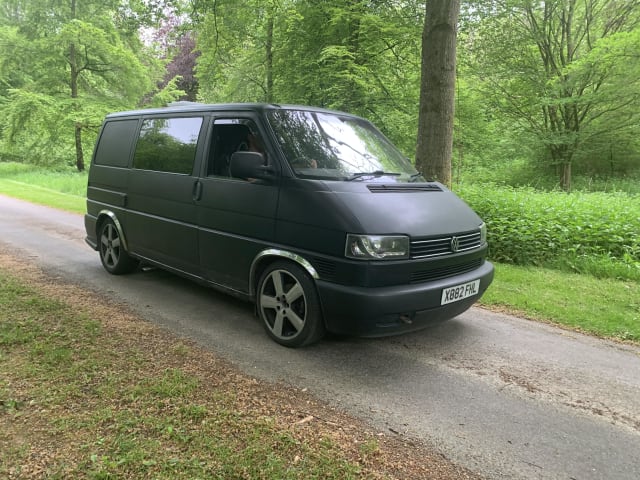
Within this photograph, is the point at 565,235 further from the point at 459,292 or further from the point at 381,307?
the point at 381,307

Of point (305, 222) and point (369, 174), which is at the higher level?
point (369, 174)

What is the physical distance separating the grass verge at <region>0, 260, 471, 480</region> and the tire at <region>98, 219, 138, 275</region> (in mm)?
2042

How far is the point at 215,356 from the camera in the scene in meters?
3.66

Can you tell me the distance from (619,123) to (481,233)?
49.5 ft

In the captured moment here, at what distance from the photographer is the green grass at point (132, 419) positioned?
2.29m

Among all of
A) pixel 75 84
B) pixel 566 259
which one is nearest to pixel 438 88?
pixel 566 259

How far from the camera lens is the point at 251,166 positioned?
3.83 metres

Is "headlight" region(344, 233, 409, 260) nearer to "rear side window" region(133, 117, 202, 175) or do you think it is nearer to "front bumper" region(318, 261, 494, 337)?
"front bumper" region(318, 261, 494, 337)

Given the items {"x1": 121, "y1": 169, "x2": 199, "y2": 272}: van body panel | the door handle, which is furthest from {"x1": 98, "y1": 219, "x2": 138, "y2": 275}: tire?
the door handle

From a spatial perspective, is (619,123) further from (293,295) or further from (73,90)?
(73,90)

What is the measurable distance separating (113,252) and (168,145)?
1837 mm

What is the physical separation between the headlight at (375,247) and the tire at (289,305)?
488 mm

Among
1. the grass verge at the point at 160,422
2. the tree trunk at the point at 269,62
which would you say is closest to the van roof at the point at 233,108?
the grass verge at the point at 160,422

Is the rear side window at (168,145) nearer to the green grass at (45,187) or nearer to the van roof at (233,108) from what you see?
the van roof at (233,108)
